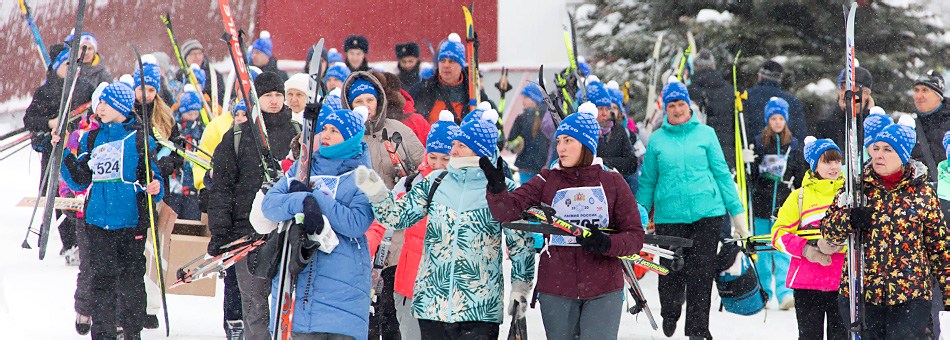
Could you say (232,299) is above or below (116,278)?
below

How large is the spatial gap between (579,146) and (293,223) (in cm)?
131

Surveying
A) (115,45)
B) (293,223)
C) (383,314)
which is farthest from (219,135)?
(115,45)

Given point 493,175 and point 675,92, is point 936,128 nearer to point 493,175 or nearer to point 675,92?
point 675,92

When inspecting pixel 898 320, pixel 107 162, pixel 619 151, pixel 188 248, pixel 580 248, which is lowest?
pixel 898 320

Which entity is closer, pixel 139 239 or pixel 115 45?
pixel 139 239

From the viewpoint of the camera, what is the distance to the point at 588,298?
409cm

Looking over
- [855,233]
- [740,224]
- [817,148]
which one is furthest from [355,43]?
[855,233]

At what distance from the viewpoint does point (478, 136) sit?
13.7 feet

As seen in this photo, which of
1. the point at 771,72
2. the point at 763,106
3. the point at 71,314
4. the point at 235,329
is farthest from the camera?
the point at 771,72

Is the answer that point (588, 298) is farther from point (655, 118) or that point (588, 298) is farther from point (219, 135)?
point (655, 118)

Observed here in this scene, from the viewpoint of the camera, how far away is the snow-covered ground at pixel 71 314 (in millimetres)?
6309

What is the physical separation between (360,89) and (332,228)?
1.49m

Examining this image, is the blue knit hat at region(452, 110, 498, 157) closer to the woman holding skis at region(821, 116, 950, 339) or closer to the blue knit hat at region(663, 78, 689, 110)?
the woman holding skis at region(821, 116, 950, 339)

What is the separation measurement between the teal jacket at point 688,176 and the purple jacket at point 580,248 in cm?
188
